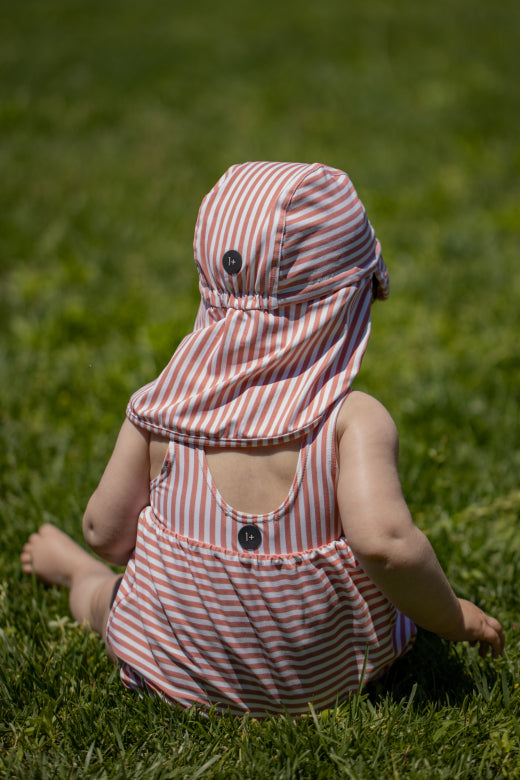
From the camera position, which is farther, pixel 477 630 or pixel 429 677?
pixel 429 677

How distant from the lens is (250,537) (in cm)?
178

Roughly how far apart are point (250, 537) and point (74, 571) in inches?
35.7

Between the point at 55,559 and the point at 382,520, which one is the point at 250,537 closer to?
the point at 382,520

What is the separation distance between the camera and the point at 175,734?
1871mm

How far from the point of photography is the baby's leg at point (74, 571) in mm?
2273

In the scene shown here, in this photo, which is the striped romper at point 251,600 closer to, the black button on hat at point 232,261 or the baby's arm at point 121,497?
the baby's arm at point 121,497

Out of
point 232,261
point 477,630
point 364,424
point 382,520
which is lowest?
point 477,630

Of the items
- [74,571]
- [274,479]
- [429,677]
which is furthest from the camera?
[74,571]

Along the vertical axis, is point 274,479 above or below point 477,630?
above

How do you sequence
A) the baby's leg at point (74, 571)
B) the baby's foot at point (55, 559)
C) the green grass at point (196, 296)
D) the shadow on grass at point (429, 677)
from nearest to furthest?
the green grass at point (196, 296)
the shadow on grass at point (429, 677)
the baby's leg at point (74, 571)
the baby's foot at point (55, 559)

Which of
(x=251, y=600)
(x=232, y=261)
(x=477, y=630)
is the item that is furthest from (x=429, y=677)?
(x=232, y=261)

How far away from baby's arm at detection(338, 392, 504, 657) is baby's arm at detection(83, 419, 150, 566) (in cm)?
48

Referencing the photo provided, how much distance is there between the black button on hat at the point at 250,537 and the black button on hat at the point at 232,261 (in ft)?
1.78

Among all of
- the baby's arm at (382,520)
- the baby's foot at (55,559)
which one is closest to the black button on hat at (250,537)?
the baby's arm at (382,520)
